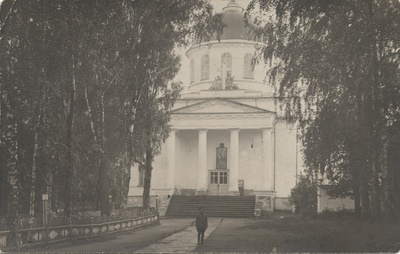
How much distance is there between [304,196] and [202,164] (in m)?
2.53

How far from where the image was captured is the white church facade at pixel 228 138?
35.2ft

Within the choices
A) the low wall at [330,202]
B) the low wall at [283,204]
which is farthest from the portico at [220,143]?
the low wall at [330,202]

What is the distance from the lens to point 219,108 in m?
16.2

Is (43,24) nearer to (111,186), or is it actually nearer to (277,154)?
(111,186)

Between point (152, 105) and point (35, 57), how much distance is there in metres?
2.73

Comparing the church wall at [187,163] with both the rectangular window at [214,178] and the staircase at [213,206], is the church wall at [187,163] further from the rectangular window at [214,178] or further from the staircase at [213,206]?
the staircase at [213,206]

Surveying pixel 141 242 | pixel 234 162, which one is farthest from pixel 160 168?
pixel 234 162

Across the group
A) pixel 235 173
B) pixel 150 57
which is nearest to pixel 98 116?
pixel 150 57

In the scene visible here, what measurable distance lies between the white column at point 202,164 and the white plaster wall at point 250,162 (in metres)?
1.03

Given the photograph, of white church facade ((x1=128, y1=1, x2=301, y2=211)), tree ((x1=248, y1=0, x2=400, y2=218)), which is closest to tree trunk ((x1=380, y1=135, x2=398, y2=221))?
tree ((x1=248, y1=0, x2=400, y2=218))

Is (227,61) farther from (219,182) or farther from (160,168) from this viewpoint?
(160,168)

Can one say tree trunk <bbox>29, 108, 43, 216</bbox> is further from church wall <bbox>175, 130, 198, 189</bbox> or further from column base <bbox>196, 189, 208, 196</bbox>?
church wall <bbox>175, 130, 198, 189</bbox>

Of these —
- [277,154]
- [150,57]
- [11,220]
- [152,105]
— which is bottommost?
[11,220]

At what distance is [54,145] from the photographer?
8.68 meters
